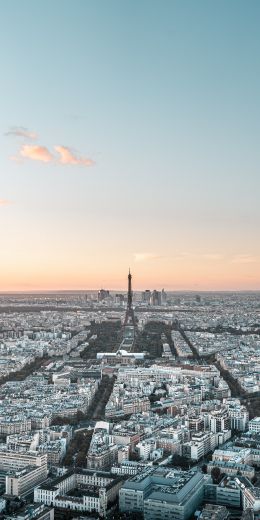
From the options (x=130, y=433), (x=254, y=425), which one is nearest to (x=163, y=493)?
(x=130, y=433)

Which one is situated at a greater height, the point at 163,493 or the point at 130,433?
the point at 130,433

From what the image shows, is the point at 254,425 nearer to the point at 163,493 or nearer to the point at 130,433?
the point at 130,433

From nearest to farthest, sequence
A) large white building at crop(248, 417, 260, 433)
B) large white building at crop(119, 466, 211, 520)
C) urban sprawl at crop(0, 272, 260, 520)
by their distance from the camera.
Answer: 1. large white building at crop(119, 466, 211, 520)
2. urban sprawl at crop(0, 272, 260, 520)
3. large white building at crop(248, 417, 260, 433)

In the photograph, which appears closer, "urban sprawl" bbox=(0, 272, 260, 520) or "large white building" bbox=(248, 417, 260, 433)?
"urban sprawl" bbox=(0, 272, 260, 520)

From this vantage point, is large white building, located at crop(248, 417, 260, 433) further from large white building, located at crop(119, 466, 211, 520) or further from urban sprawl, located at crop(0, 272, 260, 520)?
large white building, located at crop(119, 466, 211, 520)

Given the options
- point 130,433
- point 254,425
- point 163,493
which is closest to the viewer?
point 163,493

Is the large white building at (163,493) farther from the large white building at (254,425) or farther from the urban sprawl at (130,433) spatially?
the large white building at (254,425)

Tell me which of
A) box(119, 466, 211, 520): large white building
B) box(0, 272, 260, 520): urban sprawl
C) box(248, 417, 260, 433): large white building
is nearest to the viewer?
box(119, 466, 211, 520): large white building

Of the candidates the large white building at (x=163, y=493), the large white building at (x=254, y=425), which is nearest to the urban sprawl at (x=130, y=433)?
the large white building at (x=163, y=493)

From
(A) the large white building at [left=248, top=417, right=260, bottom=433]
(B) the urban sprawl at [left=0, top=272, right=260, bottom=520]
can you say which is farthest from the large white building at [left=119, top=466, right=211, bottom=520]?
(A) the large white building at [left=248, top=417, right=260, bottom=433]

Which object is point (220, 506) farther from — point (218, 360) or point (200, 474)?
point (218, 360)

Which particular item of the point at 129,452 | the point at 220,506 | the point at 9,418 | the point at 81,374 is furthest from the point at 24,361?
the point at 220,506
